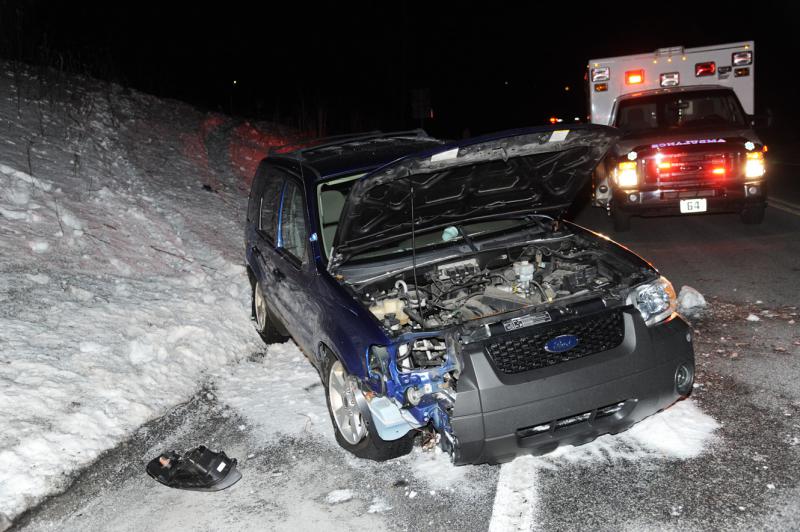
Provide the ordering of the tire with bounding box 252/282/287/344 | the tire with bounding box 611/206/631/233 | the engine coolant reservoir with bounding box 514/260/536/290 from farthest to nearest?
the tire with bounding box 611/206/631/233
the tire with bounding box 252/282/287/344
the engine coolant reservoir with bounding box 514/260/536/290

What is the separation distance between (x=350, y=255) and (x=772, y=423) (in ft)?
9.28

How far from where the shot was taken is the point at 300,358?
21.0 ft

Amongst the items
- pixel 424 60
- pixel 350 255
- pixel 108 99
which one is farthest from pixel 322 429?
pixel 424 60

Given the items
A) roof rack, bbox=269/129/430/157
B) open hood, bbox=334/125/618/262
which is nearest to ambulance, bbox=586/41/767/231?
roof rack, bbox=269/129/430/157

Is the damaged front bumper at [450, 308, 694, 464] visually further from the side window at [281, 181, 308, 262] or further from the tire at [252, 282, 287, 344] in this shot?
the tire at [252, 282, 287, 344]

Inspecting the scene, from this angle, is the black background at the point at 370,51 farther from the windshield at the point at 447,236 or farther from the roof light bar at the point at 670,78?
the windshield at the point at 447,236

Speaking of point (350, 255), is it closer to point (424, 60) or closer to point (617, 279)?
point (617, 279)

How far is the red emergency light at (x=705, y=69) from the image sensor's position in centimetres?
1323

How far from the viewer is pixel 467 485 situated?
13.1 ft

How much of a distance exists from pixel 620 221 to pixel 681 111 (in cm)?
213

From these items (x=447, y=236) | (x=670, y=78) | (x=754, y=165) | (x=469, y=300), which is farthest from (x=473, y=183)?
(x=670, y=78)

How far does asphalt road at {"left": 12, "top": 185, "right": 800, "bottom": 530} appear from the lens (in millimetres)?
3619

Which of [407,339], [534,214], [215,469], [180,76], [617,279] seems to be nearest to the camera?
[407,339]

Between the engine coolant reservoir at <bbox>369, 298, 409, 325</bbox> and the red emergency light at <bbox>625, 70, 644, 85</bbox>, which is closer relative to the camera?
the engine coolant reservoir at <bbox>369, 298, 409, 325</bbox>
